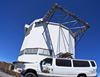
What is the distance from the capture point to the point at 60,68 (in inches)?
764

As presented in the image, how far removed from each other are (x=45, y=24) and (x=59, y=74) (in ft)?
112

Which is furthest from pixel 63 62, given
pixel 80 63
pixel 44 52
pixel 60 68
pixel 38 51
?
pixel 44 52

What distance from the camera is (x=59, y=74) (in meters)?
19.2

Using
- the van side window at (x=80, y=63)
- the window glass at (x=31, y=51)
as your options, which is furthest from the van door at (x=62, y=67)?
the window glass at (x=31, y=51)

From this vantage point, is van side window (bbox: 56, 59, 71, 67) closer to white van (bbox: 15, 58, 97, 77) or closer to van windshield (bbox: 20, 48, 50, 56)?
white van (bbox: 15, 58, 97, 77)

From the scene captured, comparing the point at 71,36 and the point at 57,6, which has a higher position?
the point at 57,6

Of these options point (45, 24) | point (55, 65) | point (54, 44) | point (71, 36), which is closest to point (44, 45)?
point (54, 44)

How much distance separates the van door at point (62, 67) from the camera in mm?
19281

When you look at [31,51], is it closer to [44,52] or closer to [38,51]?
[38,51]

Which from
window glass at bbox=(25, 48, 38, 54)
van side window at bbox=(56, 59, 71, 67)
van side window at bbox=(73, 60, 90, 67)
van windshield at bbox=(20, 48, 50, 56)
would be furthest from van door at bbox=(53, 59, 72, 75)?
window glass at bbox=(25, 48, 38, 54)

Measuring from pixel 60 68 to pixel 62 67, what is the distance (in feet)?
0.70

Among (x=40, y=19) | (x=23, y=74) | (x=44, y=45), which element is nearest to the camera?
(x=23, y=74)

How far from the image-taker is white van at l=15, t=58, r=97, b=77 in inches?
735

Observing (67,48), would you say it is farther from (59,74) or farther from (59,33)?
(59,74)
